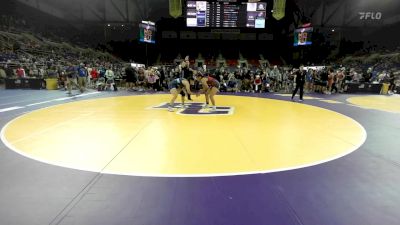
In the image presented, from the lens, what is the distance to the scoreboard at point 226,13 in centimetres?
2120

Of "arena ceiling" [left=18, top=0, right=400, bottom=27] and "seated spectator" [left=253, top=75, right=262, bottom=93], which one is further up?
"arena ceiling" [left=18, top=0, right=400, bottom=27]

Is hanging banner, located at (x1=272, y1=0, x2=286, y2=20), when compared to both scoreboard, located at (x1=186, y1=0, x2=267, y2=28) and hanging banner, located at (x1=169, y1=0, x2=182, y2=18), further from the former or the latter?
hanging banner, located at (x1=169, y1=0, x2=182, y2=18)

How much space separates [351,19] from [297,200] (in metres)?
34.2

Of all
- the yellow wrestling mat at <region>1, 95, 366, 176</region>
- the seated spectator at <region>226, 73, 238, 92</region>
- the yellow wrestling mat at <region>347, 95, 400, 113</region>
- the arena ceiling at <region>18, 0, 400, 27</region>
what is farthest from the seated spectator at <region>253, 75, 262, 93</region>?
the arena ceiling at <region>18, 0, 400, 27</region>

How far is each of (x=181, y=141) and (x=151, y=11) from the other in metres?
31.1

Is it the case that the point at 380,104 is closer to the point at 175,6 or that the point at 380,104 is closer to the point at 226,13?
the point at 226,13

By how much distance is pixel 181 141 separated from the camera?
4871mm

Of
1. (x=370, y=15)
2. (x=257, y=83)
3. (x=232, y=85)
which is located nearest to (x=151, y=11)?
(x=232, y=85)

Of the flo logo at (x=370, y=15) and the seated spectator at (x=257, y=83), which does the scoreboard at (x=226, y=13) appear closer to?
the seated spectator at (x=257, y=83)

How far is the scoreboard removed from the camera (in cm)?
2120

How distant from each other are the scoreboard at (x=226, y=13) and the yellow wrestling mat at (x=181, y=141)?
15.6 m

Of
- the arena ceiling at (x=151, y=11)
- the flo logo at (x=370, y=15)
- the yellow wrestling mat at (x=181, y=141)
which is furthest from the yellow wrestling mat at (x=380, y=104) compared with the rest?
the arena ceiling at (x=151, y=11)

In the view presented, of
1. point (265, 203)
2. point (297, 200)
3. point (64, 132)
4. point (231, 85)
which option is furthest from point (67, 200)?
point (231, 85)

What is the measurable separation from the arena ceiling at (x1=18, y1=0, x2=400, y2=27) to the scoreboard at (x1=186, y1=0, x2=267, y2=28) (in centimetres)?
1028
